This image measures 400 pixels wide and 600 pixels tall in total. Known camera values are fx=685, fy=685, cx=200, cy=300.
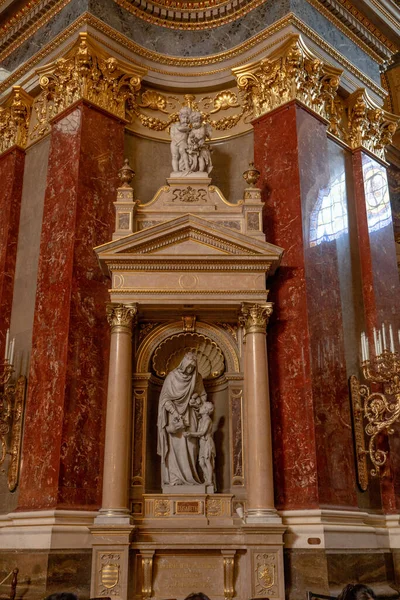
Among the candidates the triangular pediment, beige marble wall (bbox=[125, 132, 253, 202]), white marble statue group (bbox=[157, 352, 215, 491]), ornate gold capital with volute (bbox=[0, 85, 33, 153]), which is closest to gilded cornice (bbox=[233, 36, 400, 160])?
beige marble wall (bbox=[125, 132, 253, 202])

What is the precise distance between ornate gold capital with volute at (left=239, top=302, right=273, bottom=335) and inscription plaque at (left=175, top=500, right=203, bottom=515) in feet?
7.98

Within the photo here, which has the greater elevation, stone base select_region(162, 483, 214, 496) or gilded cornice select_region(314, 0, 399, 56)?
gilded cornice select_region(314, 0, 399, 56)

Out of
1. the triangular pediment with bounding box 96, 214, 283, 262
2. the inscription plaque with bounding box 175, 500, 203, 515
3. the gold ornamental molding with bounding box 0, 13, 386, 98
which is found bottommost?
the inscription plaque with bounding box 175, 500, 203, 515

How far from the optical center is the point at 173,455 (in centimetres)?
949

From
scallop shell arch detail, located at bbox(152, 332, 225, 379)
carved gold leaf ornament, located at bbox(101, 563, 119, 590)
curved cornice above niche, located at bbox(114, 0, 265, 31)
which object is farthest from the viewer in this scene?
curved cornice above niche, located at bbox(114, 0, 265, 31)

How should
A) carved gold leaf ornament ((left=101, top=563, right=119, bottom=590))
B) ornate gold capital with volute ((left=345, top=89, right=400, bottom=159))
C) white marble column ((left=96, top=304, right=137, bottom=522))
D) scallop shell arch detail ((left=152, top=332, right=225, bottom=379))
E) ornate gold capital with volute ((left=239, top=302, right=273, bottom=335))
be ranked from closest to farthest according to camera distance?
carved gold leaf ornament ((left=101, top=563, right=119, bottom=590)) → white marble column ((left=96, top=304, right=137, bottom=522)) → ornate gold capital with volute ((left=239, top=302, right=273, bottom=335)) → scallop shell arch detail ((left=152, top=332, right=225, bottom=379)) → ornate gold capital with volute ((left=345, top=89, right=400, bottom=159))

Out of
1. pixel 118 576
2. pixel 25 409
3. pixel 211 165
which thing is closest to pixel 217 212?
pixel 211 165

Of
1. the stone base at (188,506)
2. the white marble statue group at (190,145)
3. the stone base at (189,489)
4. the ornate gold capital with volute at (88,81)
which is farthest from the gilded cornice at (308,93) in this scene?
the stone base at (188,506)

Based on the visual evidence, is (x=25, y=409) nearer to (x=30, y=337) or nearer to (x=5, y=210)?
(x=30, y=337)

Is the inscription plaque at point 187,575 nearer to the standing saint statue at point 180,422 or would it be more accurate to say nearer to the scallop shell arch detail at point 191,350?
the standing saint statue at point 180,422

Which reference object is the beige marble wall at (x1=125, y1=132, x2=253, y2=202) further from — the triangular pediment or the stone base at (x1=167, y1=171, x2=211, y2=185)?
the triangular pediment

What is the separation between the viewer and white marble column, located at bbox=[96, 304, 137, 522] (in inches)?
345

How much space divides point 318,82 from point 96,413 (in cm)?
642

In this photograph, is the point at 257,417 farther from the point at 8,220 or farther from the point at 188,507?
the point at 8,220
